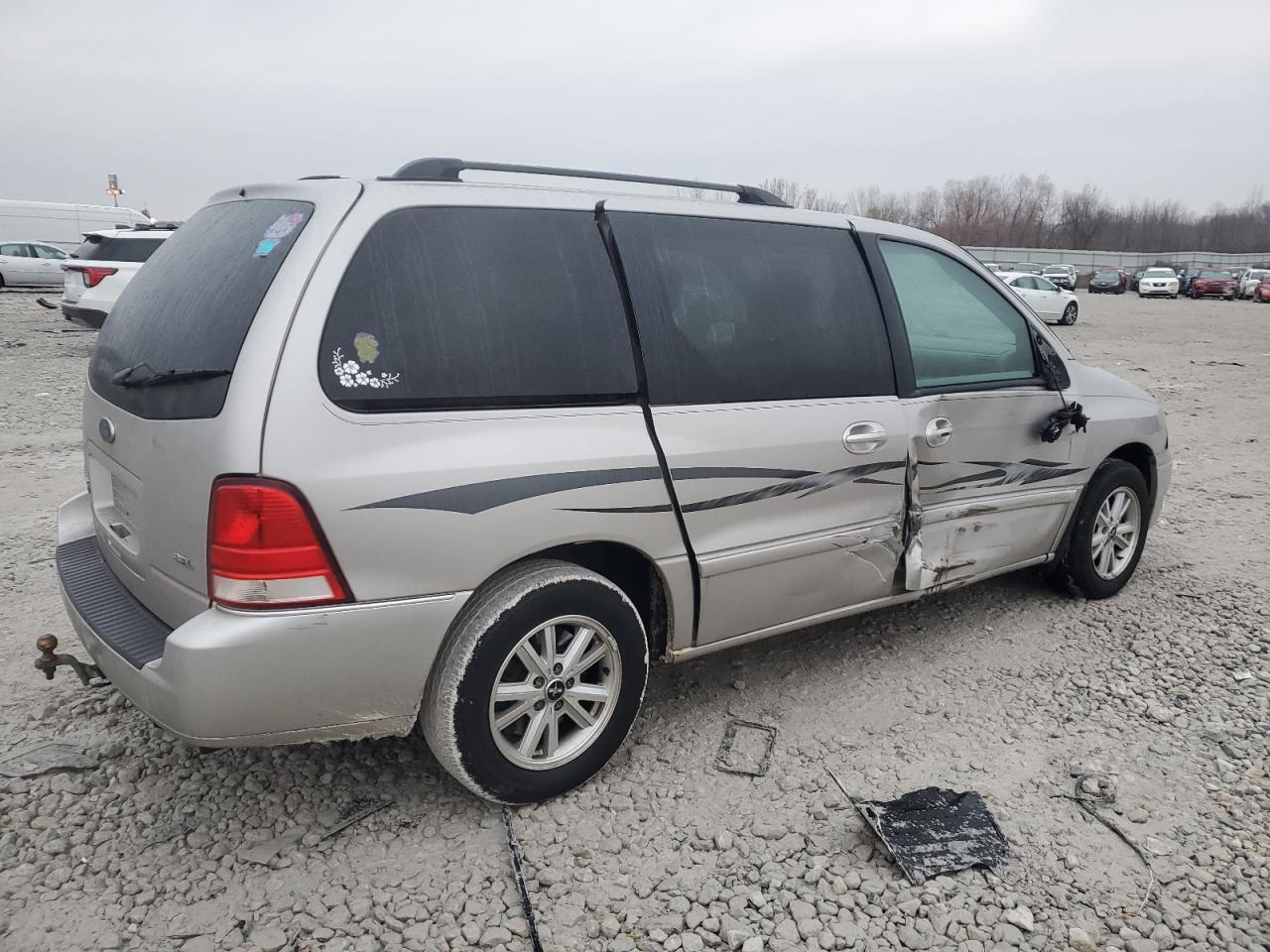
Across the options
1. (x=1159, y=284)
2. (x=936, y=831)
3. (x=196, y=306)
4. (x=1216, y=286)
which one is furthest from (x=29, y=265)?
(x=1216, y=286)

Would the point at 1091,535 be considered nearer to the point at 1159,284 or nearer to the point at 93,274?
the point at 93,274

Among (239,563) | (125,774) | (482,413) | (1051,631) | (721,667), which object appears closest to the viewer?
(239,563)

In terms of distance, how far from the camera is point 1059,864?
2715 millimetres

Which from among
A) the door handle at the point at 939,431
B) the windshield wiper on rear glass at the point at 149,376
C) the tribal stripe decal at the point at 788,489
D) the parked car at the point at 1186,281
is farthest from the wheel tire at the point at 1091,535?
the parked car at the point at 1186,281

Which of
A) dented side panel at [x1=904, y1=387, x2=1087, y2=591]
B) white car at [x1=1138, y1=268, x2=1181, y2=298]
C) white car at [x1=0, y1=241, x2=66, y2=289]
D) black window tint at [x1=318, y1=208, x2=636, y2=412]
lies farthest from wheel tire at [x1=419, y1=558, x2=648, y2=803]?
white car at [x1=1138, y1=268, x2=1181, y2=298]

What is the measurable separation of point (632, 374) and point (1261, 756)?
256cm

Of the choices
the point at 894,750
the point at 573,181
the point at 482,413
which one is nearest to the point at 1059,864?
the point at 894,750

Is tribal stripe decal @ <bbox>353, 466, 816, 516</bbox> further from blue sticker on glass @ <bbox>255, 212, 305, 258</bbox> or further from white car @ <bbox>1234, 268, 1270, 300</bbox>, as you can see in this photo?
white car @ <bbox>1234, 268, 1270, 300</bbox>

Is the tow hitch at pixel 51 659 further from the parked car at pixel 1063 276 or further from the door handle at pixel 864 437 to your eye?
the parked car at pixel 1063 276

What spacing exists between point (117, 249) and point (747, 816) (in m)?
14.1

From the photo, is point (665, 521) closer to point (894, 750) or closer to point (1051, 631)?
point (894, 750)

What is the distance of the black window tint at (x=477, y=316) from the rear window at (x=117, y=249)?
505 inches

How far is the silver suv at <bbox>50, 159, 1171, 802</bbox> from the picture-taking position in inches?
93.1

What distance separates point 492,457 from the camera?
2.58 meters
